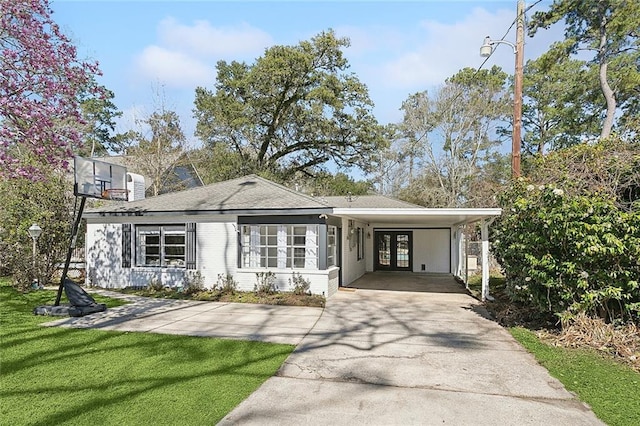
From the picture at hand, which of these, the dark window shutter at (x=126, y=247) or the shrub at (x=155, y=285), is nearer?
the shrub at (x=155, y=285)

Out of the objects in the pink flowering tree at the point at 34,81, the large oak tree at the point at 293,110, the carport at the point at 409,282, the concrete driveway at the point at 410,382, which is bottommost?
the carport at the point at 409,282

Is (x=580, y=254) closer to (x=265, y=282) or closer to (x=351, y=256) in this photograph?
(x=265, y=282)

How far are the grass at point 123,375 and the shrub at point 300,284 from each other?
4.53 m

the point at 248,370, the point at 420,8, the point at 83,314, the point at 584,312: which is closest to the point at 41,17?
the point at 83,314

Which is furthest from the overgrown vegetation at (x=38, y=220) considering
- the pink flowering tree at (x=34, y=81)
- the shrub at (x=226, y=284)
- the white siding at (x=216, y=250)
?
the shrub at (x=226, y=284)

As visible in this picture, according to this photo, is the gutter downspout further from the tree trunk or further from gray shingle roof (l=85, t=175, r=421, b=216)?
the tree trunk

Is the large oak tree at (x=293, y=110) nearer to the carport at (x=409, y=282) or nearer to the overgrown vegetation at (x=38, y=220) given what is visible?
the carport at (x=409, y=282)

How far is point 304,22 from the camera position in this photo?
10.9m

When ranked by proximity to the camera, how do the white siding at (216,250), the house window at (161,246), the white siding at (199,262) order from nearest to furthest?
1. the white siding at (199,262)
2. the white siding at (216,250)
3. the house window at (161,246)

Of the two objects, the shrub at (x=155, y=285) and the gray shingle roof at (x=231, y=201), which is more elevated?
the gray shingle roof at (x=231, y=201)

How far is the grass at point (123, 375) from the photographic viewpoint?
12.2ft

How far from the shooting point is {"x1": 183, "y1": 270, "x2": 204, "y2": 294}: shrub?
11.5 m

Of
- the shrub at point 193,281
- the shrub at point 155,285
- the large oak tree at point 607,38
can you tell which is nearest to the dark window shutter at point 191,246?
the shrub at point 193,281

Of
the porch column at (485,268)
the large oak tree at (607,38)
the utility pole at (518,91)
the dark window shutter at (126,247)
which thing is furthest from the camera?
the large oak tree at (607,38)
